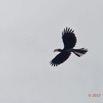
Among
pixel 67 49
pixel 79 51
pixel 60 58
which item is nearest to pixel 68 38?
pixel 67 49

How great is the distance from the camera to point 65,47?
35.5 feet

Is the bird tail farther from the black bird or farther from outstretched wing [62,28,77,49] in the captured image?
outstretched wing [62,28,77,49]

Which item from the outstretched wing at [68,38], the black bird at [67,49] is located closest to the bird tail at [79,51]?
the black bird at [67,49]

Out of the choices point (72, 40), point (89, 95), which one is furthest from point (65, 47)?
point (89, 95)

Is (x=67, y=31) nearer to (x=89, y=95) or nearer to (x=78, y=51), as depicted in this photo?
(x=78, y=51)

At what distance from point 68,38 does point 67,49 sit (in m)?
0.30

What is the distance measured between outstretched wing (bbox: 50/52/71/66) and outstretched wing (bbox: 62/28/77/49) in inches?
7.7

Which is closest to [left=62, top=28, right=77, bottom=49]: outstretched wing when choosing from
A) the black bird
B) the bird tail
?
the black bird

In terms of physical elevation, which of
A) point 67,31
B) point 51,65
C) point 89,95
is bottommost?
point 89,95

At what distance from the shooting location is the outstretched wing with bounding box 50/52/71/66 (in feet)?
35.6

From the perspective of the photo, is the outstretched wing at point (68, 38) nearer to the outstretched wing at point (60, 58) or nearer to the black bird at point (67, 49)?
the black bird at point (67, 49)

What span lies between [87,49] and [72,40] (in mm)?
543

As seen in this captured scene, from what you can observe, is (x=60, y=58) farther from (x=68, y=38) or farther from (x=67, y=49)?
(x=68, y=38)

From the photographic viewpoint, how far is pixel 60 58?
10.9m
